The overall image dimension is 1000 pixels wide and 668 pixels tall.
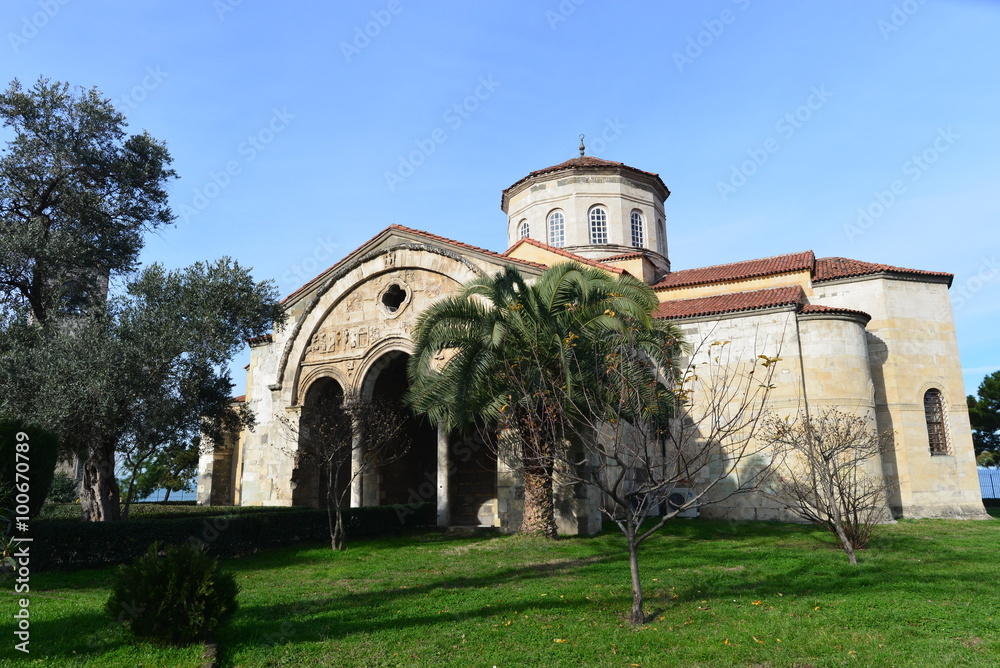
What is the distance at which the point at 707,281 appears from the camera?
22.1 meters

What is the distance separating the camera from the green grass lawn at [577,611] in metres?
6.59

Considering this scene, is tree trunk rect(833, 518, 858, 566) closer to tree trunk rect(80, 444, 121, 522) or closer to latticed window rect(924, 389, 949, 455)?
latticed window rect(924, 389, 949, 455)

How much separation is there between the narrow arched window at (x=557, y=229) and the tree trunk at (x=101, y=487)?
1734cm

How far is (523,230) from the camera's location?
2736 cm

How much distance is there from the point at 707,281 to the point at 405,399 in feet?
39.1

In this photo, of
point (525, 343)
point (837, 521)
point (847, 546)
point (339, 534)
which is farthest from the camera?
point (339, 534)

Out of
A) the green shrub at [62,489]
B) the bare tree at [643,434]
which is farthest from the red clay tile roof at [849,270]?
the green shrub at [62,489]

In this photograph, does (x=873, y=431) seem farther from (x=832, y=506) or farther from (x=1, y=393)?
(x=1, y=393)

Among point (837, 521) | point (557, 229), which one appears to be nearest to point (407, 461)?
point (557, 229)

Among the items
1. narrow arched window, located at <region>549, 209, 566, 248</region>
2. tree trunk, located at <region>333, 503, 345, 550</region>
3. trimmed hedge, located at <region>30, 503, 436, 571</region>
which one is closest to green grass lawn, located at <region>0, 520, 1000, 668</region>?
trimmed hedge, located at <region>30, 503, 436, 571</region>

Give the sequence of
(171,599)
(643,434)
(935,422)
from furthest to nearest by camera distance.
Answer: (935,422) < (643,434) < (171,599)

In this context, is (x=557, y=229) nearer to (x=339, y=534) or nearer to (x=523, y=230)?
(x=523, y=230)

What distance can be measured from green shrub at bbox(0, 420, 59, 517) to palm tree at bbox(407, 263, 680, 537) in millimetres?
6592

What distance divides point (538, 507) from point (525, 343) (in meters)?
3.88
